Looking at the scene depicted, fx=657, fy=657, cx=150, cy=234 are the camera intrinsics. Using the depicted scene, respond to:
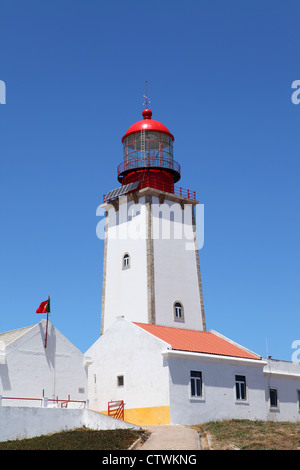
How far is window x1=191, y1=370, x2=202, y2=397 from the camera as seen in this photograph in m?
28.9

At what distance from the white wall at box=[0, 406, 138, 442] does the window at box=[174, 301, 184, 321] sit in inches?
396

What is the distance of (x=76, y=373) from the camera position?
30375 millimetres

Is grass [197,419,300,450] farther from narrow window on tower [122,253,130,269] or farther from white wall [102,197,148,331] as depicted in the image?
narrow window on tower [122,253,130,269]

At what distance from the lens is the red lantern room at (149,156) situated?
37812mm

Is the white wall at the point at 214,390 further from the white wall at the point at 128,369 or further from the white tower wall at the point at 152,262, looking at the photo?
the white tower wall at the point at 152,262

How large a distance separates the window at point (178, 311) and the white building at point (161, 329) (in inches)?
2.1


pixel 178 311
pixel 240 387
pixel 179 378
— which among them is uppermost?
pixel 178 311

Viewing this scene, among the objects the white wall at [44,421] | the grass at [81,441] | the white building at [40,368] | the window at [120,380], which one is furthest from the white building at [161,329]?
the grass at [81,441]

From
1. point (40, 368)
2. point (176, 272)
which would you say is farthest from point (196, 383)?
point (176, 272)

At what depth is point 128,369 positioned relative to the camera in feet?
99.3

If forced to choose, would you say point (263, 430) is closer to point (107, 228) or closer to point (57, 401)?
point (57, 401)

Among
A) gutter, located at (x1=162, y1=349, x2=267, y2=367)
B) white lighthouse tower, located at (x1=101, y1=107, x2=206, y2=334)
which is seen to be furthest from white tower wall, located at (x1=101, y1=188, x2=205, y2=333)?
gutter, located at (x1=162, y1=349, x2=267, y2=367)

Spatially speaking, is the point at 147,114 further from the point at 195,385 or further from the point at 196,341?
the point at 195,385
